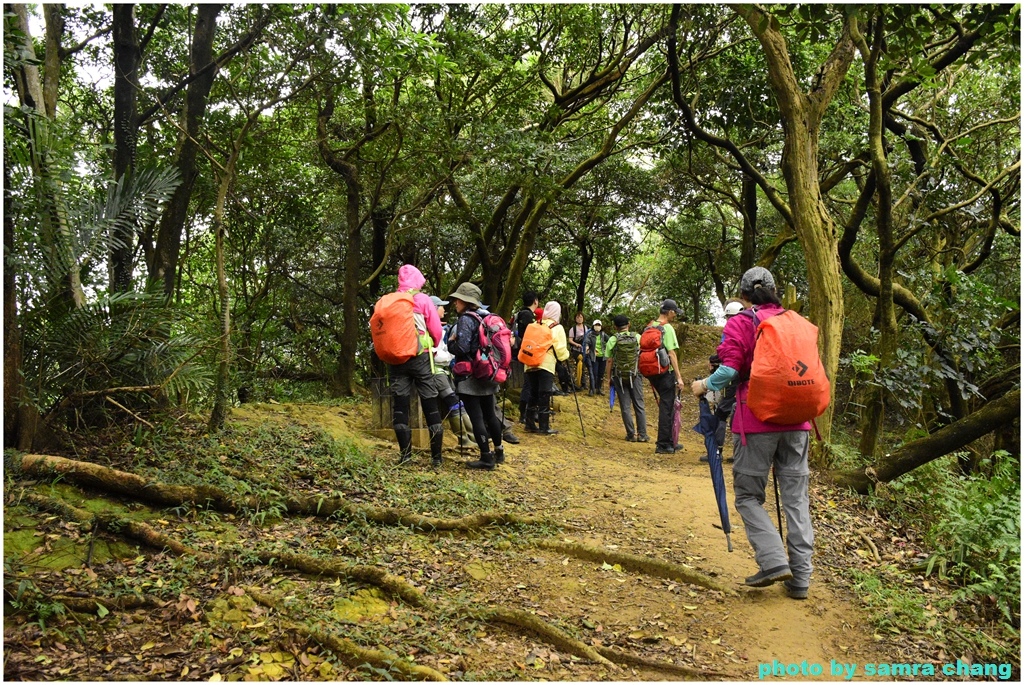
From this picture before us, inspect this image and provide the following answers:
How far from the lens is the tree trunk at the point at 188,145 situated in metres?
7.57

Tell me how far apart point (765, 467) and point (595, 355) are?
13.6 m

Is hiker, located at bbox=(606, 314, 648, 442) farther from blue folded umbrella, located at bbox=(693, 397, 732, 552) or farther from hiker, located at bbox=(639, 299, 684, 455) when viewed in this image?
blue folded umbrella, located at bbox=(693, 397, 732, 552)

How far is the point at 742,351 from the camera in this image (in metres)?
5.17

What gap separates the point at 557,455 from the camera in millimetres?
10312

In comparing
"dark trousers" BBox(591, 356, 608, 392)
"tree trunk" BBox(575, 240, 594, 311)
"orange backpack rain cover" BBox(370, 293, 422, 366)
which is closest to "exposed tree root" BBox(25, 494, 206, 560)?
"orange backpack rain cover" BBox(370, 293, 422, 366)

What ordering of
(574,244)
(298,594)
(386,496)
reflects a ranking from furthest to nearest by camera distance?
(574,244) → (386,496) → (298,594)

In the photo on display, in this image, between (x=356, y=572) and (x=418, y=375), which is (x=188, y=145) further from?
(x=356, y=572)

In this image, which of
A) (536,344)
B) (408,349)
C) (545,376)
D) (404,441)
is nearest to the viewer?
(408,349)

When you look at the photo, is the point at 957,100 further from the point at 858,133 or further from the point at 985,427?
the point at 985,427

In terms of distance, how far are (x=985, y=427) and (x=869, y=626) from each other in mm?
3406

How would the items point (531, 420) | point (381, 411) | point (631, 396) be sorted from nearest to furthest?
point (381, 411)
point (631, 396)
point (531, 420)

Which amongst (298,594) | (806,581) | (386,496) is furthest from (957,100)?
(298,594)

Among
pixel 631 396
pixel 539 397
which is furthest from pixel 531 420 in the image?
pixel 631 396

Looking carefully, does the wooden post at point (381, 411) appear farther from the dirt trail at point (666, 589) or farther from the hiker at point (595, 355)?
the hiker at point (595, 355)
